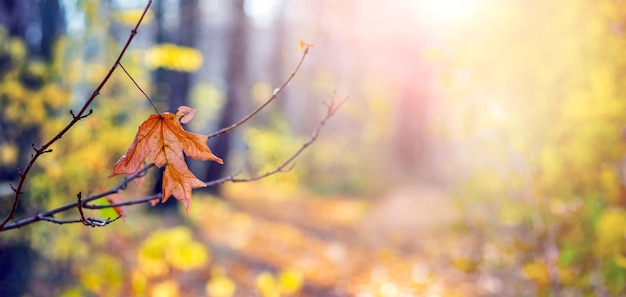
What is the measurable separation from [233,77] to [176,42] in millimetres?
1288

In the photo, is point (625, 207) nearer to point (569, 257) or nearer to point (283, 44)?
point (569, 257)

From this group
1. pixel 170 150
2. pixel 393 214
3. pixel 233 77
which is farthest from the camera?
pixel 233 77

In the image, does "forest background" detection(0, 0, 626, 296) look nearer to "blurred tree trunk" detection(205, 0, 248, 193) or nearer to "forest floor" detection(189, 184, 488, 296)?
"forest floor" detection(189, 184, 488, 296)

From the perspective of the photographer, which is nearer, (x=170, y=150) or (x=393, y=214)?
(x=170, y=150)

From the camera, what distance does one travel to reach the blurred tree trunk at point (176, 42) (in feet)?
21.0

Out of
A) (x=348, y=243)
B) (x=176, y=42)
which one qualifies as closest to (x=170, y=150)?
(x=348, y=243)

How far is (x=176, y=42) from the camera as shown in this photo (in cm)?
674

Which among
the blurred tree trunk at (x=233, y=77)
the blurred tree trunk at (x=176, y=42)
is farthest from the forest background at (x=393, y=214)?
the blurred tree trunk at (x=233, y=77)

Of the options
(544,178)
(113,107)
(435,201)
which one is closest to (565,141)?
(544,178)

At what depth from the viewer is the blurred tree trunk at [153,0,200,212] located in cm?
640

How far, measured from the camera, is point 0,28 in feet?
10.0

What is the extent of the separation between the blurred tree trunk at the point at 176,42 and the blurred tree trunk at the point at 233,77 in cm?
95

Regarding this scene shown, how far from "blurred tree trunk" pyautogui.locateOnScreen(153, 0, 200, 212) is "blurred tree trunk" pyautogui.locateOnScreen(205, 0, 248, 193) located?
95cm

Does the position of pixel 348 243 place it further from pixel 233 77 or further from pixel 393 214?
pixel 233 77
